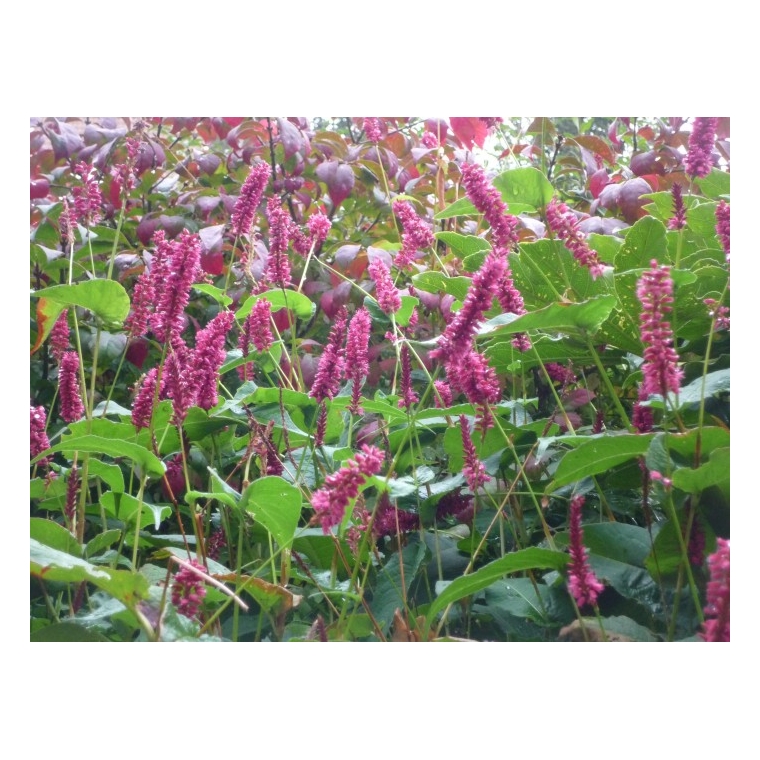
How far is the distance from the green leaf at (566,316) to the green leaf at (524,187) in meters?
0.19

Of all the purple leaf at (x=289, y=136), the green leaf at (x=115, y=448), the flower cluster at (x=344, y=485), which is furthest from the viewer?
the purple leaf at (x=289, y=136)

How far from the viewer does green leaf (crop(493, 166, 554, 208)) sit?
98 cm

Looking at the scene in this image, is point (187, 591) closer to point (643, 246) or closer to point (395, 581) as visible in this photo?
point (395, 581)

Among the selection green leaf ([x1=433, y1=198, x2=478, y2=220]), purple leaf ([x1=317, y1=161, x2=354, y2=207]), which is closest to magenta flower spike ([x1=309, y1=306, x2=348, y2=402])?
green leaf ([x1=433, y1=198, x2=478, y2=220])

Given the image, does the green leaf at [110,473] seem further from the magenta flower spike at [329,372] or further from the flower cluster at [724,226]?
the flower cluster at [724,226]

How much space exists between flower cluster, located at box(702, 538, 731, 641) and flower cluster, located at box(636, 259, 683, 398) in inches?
7.5

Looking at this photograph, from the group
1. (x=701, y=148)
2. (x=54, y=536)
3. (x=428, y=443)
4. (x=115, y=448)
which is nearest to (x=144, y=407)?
(x=115, y=448)

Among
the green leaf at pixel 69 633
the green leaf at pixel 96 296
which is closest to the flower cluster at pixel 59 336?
the green leaf at pixel 96 296

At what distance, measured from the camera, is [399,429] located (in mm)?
1136

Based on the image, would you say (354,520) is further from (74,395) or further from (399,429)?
(74,395)

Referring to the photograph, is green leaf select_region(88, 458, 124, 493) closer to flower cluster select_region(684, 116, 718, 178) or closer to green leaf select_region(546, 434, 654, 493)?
green leaf select_region(546, 434, 654, 493)

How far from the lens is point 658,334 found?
2.66 feet

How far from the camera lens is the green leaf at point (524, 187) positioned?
0.98m
